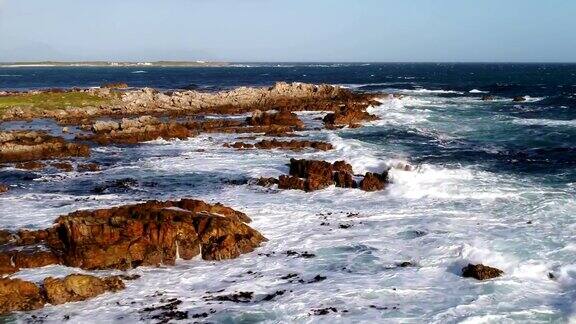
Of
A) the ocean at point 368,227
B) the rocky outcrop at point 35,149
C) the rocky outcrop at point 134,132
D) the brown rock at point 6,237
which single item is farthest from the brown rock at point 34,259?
the rocky outcrop at point 134,132

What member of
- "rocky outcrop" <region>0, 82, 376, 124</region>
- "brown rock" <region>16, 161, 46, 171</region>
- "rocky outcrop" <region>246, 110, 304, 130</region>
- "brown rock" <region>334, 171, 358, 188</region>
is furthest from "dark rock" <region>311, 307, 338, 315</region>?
"rocky outcrop" <region>0, 82, 376, 124</region>

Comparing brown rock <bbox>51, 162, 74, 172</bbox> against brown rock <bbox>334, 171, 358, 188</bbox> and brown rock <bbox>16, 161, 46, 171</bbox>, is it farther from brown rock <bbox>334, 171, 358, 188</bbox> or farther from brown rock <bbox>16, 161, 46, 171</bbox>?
brown rock <bbox>334, 171, 358, 188</bbox>

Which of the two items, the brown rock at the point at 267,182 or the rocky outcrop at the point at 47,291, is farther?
the brown rock at the point at 267,182

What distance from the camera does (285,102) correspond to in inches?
2874

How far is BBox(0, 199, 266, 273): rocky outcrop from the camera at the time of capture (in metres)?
19.0

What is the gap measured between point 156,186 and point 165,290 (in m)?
14.0

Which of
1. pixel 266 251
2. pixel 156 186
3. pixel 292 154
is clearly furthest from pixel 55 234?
pixel 292 154

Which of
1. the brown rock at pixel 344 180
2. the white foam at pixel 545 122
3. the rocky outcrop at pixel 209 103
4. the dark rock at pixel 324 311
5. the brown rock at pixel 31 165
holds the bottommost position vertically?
the dark rock at pixel 324 311

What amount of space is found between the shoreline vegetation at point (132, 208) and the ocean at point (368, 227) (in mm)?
614

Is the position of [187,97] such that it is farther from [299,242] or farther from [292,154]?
[299,242]

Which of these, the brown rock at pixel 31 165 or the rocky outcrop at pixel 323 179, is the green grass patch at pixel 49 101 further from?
the rocky outcrop at pixel 323 179

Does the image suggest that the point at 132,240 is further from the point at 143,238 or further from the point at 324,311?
the point at 324,311

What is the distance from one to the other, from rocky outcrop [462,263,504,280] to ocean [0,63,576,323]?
22 cm

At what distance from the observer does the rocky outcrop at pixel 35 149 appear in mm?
39281
